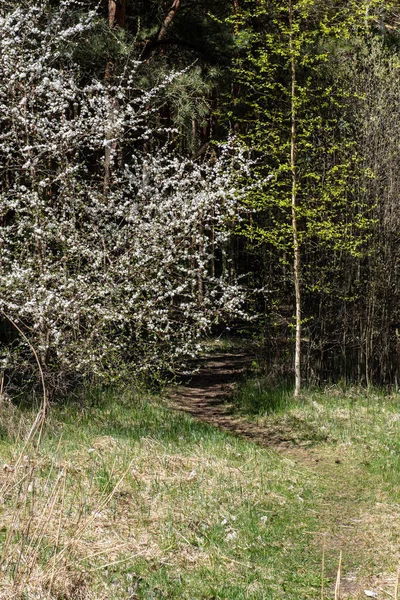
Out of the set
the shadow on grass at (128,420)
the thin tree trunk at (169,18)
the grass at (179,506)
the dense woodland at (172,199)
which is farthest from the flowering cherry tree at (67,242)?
the thin tree trunk at (169,18)

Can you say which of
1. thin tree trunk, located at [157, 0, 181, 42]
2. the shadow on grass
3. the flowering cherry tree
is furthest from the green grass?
thin tree trunk, located at [157, 0, 181, 42]

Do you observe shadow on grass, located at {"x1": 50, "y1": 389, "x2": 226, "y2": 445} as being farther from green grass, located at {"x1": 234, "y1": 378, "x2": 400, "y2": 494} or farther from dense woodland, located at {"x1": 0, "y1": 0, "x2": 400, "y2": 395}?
green grass, located at {"x1": 234, "y1": 378, "x2": 400, "y2": 494}

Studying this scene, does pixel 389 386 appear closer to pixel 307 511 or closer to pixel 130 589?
pixel 307 511

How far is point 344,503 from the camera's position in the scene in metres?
5.96

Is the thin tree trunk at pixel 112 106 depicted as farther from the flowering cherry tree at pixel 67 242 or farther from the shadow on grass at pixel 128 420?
the shadow on grass at pixel 128 420

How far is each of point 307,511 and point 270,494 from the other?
0.35 m

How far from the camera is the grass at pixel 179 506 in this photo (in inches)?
151

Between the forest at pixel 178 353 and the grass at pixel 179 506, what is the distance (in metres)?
0.02

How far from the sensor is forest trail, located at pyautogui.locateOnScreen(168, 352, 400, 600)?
4621 millimetres

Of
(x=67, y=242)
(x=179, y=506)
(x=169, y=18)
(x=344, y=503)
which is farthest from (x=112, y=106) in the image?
(x=344, y=503)

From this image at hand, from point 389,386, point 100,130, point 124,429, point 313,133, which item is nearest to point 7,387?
point 124,429

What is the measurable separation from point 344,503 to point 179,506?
1.71 m

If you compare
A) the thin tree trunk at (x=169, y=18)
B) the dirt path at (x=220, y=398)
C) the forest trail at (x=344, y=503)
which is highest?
the thin tree trunk at (x=169, y=18)

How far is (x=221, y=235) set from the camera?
9.77 metres
